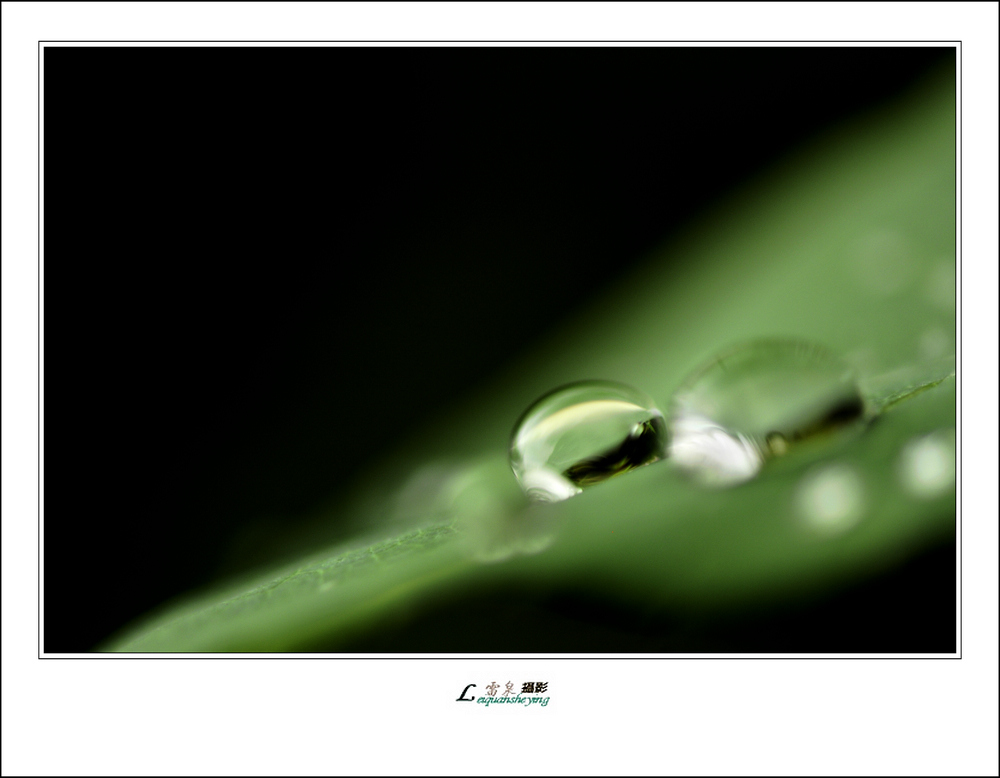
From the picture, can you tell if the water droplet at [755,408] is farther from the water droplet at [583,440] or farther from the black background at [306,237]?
the black background at [306,237]

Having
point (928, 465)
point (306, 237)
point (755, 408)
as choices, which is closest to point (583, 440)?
point (755, 408)

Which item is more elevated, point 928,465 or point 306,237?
point 306,237

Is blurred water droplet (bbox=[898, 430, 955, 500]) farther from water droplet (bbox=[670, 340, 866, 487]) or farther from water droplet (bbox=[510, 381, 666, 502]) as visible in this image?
water droplet (bbox=[510, 381, 666, 502])

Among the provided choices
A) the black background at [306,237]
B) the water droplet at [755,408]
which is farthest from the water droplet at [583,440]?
the black background at [306,237]

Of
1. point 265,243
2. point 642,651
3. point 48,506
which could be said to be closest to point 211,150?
point 265,243

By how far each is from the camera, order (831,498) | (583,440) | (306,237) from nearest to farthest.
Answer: (831,498) < (583,440) < (306,237)

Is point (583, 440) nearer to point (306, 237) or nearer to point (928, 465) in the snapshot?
point (928, 465)

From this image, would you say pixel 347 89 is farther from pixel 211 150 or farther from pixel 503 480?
pixel 503 480

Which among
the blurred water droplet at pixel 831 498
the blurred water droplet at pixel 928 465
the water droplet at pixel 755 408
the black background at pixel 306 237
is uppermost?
the black background at pixel 306 237
